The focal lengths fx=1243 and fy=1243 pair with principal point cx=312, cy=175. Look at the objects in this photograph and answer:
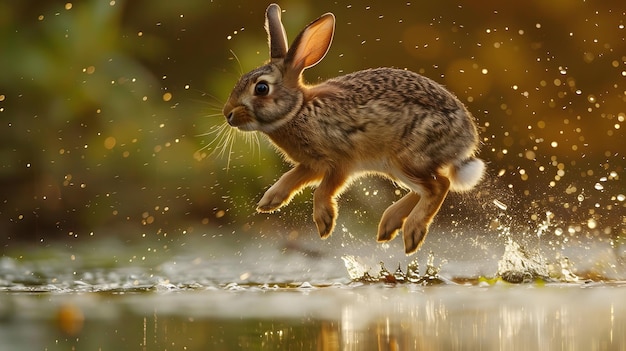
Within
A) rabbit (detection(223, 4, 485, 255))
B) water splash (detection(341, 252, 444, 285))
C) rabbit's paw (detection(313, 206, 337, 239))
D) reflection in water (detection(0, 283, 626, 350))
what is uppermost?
rabbit (detection(223, 4, 485, 255))

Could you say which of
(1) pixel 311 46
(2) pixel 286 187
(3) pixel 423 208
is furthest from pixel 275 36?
(3) pixel 423 208

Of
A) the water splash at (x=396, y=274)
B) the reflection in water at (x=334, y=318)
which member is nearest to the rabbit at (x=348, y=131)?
the reflection in water at (x=334, y=318)

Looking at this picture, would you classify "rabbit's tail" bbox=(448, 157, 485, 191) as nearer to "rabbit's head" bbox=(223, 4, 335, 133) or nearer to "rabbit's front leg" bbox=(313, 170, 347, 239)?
"rabbit's front leg" bbox=(313, 170, 347, 239)

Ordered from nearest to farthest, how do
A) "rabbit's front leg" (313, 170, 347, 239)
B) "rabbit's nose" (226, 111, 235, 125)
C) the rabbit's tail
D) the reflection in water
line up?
the reflection in water
"rabbit's nose" (226, 111, 235, 125)
"rabbit's front leg" (313, 170, 347, 239)
the rabbit's tail

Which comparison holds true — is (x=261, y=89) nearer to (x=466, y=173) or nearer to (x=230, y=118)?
(x=230, y=118)

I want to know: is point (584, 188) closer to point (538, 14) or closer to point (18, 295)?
point (538, 14)

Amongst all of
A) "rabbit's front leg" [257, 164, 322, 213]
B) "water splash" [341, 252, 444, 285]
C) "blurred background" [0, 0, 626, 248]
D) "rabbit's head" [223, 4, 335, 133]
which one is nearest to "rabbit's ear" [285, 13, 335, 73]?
"rabbit's head" [223, 4, 335, 133]

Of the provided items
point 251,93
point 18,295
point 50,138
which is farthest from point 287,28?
point 251,93
